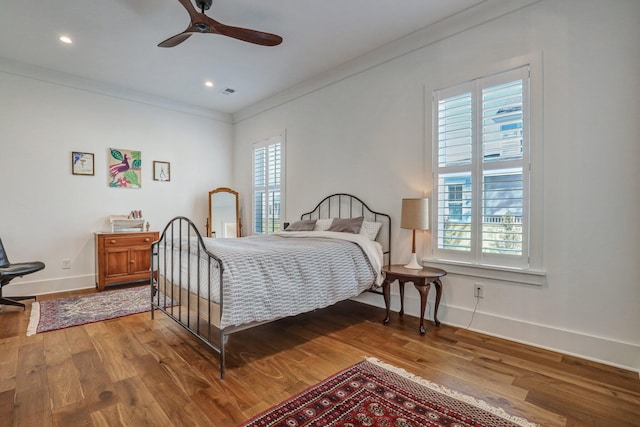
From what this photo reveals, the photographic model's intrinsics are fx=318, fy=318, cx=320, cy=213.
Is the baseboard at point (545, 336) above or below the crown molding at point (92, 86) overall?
below

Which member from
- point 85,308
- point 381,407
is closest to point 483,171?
point 381,407

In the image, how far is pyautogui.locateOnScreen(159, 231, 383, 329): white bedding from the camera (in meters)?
2.02

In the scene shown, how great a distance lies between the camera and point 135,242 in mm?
4465

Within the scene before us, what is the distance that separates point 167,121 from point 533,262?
529 centimetres

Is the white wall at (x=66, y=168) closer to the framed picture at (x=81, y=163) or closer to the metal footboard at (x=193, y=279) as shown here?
the framed picture at (x=81, y=163)

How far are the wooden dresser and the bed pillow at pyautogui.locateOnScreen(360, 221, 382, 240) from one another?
306 cm

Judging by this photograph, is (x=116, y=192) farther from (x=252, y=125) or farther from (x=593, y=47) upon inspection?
(x=593, y=47)

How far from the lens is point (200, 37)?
10.8 ft

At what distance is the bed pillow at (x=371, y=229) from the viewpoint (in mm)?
3486

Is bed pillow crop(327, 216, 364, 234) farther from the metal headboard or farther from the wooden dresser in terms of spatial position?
the wooden dresser

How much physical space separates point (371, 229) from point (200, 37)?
8.84 feet

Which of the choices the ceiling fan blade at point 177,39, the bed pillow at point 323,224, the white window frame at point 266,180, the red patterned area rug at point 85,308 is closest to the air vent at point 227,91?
the white window frame at point 266,180

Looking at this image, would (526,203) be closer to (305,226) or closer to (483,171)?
(483,171)

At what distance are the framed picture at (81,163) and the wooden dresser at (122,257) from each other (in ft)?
3.02
